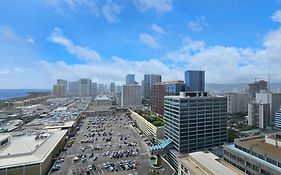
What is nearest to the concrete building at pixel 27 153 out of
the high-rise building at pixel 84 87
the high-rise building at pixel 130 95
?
the high-rise building at pixel 130 95

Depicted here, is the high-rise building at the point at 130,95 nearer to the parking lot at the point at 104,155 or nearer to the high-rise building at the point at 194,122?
the parking lot at the point at 104,155

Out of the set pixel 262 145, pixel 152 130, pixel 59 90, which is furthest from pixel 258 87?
pixel 59 90

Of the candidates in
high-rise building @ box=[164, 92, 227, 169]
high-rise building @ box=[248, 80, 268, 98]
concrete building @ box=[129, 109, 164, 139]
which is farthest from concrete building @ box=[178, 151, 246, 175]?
high-rise building @ box=[248, 80, 268, 98]

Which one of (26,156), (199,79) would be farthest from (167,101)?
(199,79)

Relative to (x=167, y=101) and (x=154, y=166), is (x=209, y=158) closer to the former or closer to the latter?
(x=154, y=166)

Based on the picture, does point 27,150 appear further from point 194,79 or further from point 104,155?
point 194,79
